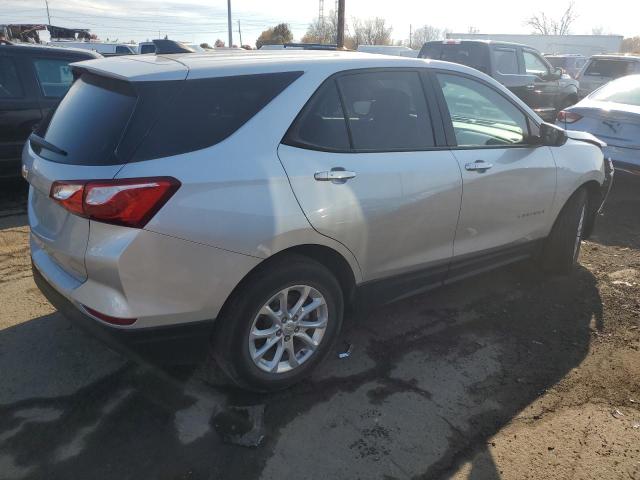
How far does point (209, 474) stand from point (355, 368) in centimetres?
114

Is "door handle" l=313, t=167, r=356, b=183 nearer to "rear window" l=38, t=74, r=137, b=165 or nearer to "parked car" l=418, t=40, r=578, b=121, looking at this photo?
"rear window" l=38, t=74, r=137, b=165

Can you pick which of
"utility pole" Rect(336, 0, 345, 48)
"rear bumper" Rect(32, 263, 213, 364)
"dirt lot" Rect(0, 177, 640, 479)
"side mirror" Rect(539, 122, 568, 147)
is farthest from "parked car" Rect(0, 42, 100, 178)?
"utility pole" Rect(336, 0, 345, 48)

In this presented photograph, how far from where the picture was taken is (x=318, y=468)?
2.47 m

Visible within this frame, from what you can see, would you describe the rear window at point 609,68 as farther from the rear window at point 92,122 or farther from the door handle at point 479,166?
the rear window at point 92,122

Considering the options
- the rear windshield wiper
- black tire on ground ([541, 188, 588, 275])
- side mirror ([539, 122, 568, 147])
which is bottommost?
black tire on ground ([541, 188, 588, 275])

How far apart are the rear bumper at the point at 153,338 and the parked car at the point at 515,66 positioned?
30.7 feet

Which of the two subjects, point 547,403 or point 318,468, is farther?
point 547,403

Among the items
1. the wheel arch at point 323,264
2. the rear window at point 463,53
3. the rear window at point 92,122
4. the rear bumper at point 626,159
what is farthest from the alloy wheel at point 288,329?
the rear window at point 463,53

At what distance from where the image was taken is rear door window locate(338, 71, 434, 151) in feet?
9.99

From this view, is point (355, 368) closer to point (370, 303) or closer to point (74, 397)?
point (370, 303)

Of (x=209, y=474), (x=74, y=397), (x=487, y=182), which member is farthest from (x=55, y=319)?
(x=487, y=182)

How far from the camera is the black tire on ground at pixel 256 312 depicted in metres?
A: 2.63

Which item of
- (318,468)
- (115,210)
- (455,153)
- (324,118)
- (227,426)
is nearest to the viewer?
(115,210)

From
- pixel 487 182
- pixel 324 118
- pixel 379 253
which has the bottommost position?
pixel 379 253
